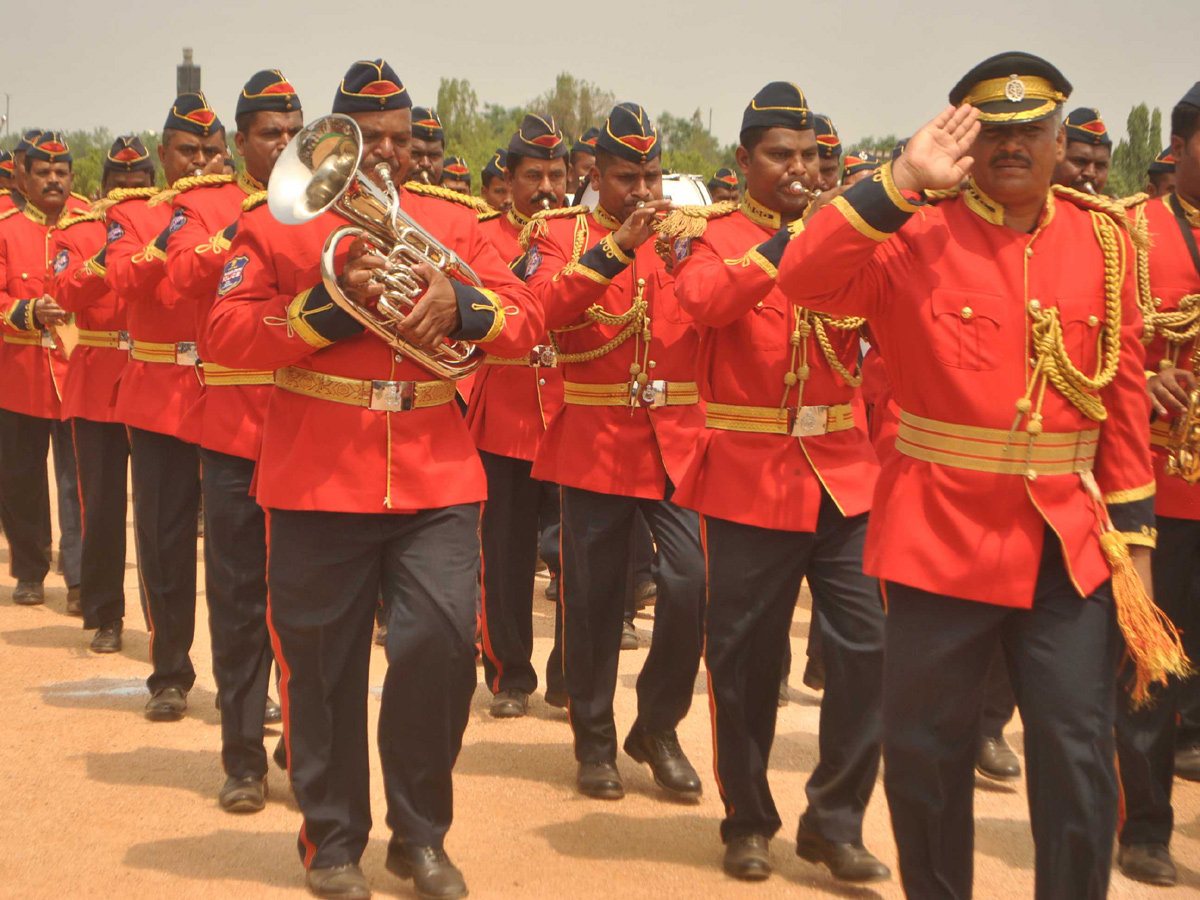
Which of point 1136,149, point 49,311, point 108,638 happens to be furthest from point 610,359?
point 1136,149

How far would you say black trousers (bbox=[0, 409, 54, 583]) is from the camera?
10539 mm

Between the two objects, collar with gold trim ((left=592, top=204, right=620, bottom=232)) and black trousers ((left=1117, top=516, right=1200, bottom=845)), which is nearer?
black trousers ((left=1117, top=516, right=1200, bottom=845))

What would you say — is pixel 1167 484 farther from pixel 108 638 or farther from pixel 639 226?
pixel 108 638

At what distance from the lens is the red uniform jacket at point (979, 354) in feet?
14.0

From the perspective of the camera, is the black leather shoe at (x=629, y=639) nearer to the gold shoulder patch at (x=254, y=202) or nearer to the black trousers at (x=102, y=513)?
the black trousers at (x=102, y=513)

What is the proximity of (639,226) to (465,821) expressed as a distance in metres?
2.46

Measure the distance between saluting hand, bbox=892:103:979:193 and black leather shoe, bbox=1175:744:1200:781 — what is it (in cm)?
369

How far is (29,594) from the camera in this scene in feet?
34.7

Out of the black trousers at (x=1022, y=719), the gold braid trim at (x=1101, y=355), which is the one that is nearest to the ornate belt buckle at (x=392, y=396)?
the black trousers at (x=1022, y=719)

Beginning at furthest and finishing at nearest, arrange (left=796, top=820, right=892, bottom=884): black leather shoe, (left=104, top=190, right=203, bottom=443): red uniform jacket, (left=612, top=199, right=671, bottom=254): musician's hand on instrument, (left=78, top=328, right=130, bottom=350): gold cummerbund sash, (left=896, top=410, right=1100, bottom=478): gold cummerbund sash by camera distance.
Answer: (left=78, top=328, right=130, bottom=350): gold cummerbund sash, (left=104, top=190, right=203, bottom=443): red uniform jacket, (left=612, top=199, right=671, bottom=254): musician's hand on instrument, (left=796, top=820, right=892, bottom=884): black leather shoe, (left=896, top=410, right=1100, bottom=478): gold cummerbund sash

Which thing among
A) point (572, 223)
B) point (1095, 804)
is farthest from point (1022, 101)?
point (572, 223)

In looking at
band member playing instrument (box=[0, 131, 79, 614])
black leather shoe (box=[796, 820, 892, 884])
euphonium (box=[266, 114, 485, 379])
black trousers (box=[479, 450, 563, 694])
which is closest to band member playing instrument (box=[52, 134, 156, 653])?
band member playing instrument (box=[0, 131, 79, 614])

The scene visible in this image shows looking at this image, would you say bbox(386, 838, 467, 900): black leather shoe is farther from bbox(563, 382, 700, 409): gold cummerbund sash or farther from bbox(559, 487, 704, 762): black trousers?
bbox(563, 382, 700, 409): gold cummerbund sash

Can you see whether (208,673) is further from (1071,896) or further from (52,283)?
(1071,896)
